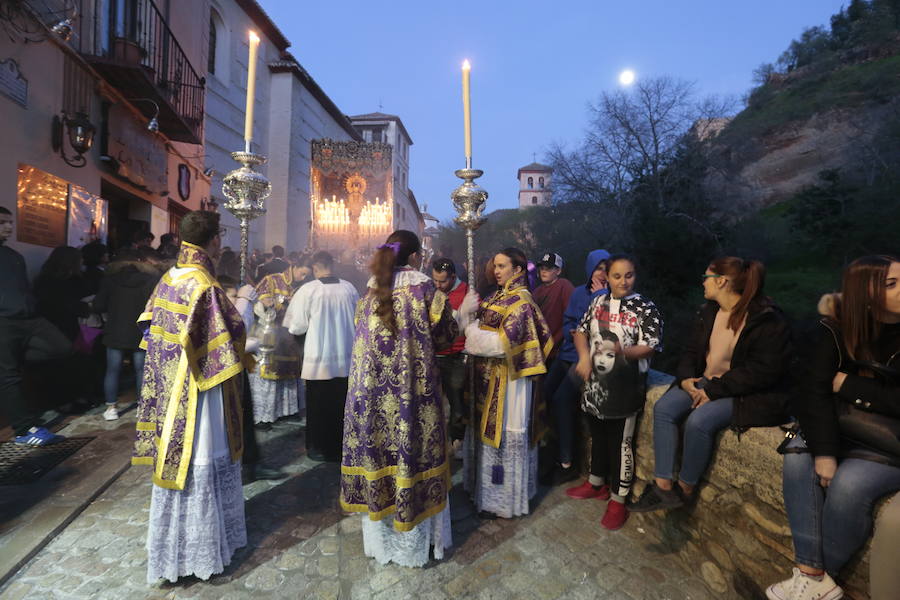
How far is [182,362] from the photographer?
9.05ft

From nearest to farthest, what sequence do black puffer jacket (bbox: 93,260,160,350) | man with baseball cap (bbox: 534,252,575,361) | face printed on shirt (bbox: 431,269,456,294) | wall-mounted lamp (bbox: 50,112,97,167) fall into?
man with baseball cap (bbox: 534,252,575,361) → face printed on shirt (bbox: 431,269,456,294) → black puffer jacket (bbox: 93,260,160,350) → wall-mounted lamp (bbox: 50,112,97,167)

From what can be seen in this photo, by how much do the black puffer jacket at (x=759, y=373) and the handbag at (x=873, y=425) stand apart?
1.41ft

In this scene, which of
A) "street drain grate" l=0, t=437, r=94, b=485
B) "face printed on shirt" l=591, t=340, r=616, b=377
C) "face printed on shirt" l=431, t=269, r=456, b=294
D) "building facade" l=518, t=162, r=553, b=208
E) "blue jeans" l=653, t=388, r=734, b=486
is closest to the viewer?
"blue jeans" l=653, t=388, r=734, b=486

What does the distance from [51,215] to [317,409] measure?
5.01 metres

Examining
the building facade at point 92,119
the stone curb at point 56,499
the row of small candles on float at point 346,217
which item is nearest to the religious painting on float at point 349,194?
the row of small candles on float at point 346,217

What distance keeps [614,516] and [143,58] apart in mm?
10168

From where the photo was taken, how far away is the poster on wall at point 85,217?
7.08 m

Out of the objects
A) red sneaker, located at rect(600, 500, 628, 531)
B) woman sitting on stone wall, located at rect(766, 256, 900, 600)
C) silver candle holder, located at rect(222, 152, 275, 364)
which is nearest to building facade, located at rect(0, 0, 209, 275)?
silver candle holder, located at rect(222, 152, 275, 364)

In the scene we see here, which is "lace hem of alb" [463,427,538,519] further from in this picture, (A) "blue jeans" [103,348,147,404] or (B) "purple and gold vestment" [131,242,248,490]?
(A) "blue jeans" [103,348,147,404]

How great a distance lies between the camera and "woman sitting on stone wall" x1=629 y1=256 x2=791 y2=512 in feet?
8.90

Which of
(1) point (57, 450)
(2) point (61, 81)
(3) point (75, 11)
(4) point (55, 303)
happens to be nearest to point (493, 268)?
(1) point (57, 450)

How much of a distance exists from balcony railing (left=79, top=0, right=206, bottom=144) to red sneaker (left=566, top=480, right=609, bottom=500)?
345 inches

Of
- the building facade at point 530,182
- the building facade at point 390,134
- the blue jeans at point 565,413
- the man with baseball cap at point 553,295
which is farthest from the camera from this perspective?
the building facade at point 530,182

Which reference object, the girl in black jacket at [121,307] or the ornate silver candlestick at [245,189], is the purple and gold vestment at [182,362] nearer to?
the ornate silver candlestick at [245,189]
